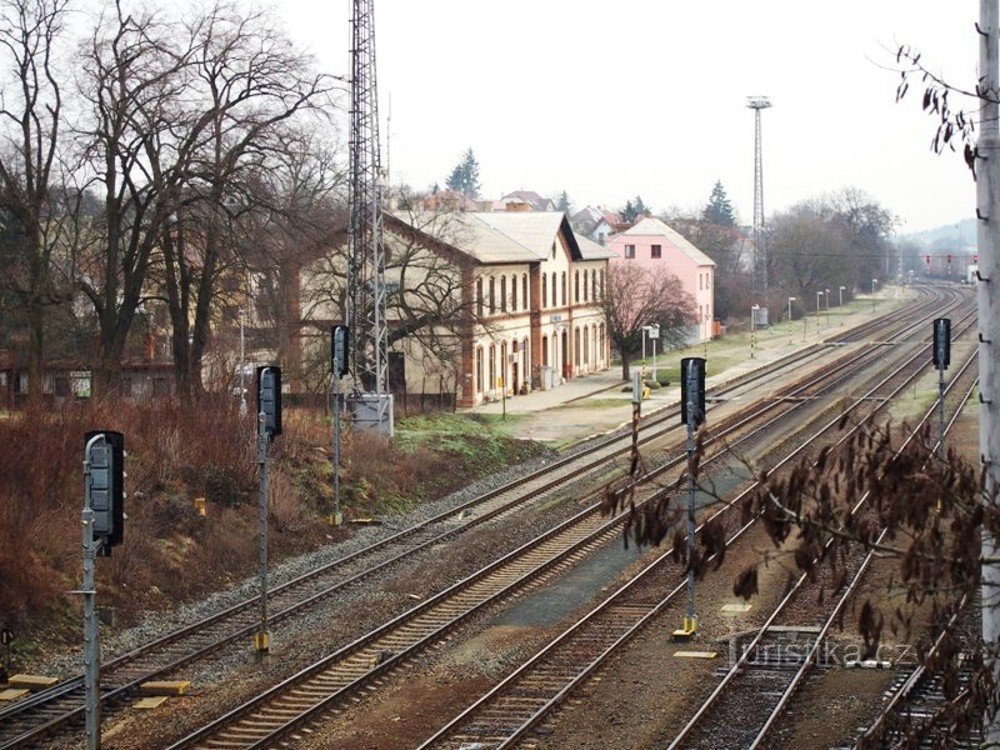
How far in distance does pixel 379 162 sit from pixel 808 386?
25.0 metres

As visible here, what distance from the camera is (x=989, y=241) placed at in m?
8.05

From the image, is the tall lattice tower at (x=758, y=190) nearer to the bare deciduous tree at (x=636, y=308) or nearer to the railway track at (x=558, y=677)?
the bare deciduous tree at (x=636, y=308)

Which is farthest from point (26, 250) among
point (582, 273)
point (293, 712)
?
point (582, 273)

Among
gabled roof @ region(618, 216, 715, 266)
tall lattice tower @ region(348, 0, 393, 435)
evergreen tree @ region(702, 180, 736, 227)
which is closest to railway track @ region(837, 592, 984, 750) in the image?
tall lattice tower @ region(348, 0, 393, 435)

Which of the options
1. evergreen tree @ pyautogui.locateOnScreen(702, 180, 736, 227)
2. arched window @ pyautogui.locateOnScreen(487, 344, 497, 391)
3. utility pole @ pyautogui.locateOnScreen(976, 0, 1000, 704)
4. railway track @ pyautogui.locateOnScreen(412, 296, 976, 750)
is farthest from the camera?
evergreen tree @ pyautogui.locateOnScreen(702, 180, 736, 227)

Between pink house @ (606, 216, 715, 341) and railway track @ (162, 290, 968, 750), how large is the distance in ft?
181

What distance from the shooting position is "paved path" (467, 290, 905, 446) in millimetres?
43119

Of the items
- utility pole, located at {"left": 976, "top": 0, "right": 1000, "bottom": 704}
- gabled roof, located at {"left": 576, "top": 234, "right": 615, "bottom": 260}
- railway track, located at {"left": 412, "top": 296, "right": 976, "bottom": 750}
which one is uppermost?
gabled roof, located at {"left": 576, "top": 234, "right": 615, "bottom": 260}

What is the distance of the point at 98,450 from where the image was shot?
36.6 feet

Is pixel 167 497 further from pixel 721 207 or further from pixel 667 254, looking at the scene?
pixel 721 207

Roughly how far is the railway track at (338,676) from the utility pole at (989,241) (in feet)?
26.9

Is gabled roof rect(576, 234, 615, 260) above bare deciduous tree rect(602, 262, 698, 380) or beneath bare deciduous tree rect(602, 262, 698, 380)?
above

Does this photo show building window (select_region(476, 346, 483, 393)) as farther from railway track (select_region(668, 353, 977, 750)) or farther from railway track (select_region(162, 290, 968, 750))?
railway track (select_region(668, 353, 977, 750))

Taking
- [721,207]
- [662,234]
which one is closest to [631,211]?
[721,207]
